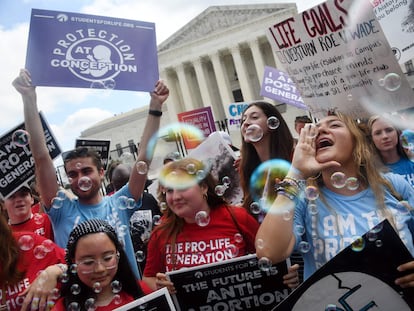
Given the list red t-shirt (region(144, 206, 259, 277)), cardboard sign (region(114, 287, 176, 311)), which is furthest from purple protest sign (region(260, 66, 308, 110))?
Result: cardboard sign (region(114, 287, 176, 311))

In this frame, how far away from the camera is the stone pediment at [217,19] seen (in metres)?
32.2

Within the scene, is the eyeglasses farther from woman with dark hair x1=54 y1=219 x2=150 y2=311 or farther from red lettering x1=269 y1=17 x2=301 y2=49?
red lettering x1=269 y1=17 x2=301 y2=49

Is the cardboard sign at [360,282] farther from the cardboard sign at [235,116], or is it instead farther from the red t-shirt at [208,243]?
the cardboard sign at [235,116]

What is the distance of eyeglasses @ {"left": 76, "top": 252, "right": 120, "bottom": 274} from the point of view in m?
1.68

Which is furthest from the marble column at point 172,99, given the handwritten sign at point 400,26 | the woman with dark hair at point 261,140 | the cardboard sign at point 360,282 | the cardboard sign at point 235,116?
the cardboard sign at point 360,282

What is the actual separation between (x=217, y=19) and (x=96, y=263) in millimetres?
33687

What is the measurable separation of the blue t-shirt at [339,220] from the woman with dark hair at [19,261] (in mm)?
1160

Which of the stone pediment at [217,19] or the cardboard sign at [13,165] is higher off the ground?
the stone pediment at [217,19]

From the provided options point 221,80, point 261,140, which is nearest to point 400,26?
point 261,140

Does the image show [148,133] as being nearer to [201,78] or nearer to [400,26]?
[400,26]

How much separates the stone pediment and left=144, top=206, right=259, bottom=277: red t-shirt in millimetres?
31640

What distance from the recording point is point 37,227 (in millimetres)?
2732

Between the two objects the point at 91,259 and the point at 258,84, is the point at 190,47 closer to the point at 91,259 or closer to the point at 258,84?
the point at 258,84

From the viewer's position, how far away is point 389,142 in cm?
274
